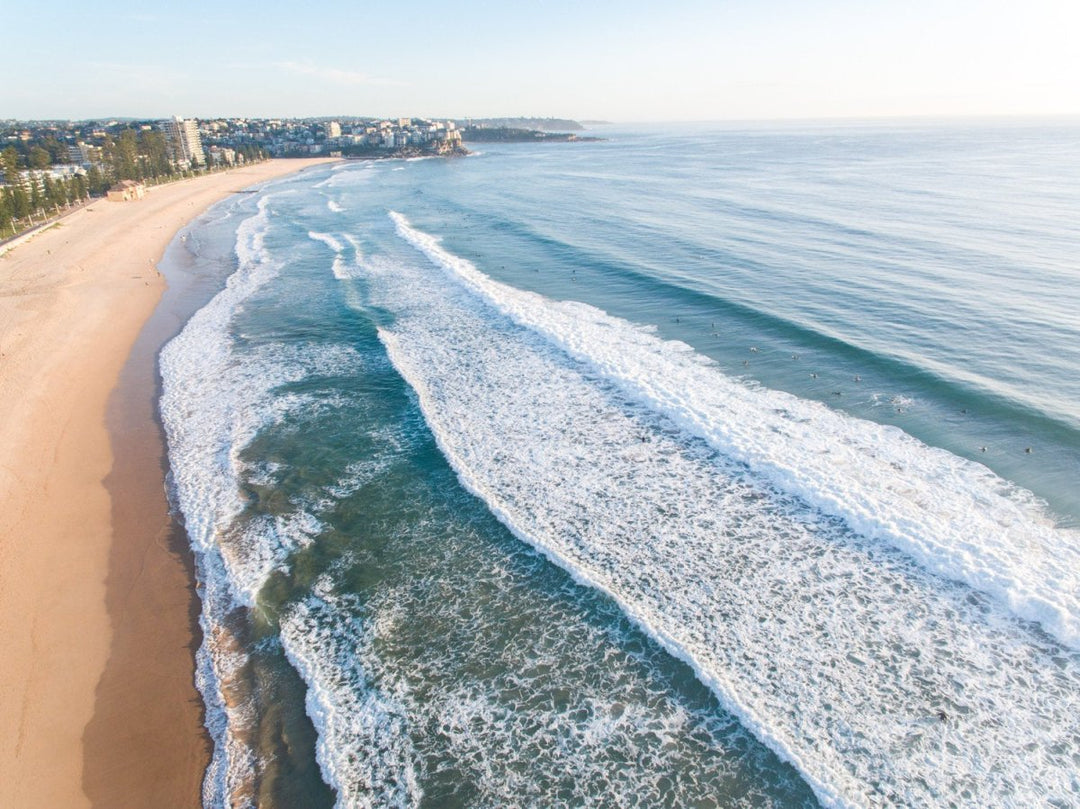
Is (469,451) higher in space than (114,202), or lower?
lower

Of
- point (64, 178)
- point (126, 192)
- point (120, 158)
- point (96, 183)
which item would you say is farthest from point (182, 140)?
point (126, 192)

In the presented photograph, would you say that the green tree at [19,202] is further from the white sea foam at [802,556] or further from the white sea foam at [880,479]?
the white sea foam at [880,479]

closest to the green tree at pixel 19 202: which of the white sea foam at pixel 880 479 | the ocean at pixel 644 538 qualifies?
the ocean at pixel 644 538

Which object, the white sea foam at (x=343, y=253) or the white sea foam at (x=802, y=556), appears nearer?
the white sea foam at (x=802, y=556)

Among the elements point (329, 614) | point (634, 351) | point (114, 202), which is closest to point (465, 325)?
point (634, 351)

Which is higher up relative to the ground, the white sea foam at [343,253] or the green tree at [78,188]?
the green tree at [78,188]

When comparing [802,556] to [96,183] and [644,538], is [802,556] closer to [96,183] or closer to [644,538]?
[644,538]

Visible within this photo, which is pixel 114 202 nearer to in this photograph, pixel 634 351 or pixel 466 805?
pixel 634 351

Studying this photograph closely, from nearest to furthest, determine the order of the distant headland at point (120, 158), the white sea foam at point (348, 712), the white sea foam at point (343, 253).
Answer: the white sea foam at point (348, 712) → the white sea foam at point (343, 253) → the distant headland at point (120, 158)
